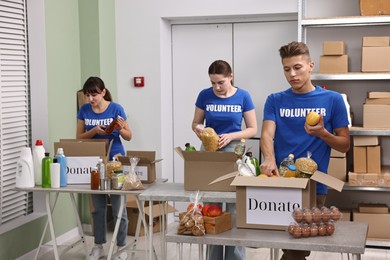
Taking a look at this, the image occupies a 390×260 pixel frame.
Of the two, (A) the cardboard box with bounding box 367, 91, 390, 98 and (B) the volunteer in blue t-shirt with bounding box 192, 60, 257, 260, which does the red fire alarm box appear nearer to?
(B) the volunteer in blue t-shirt with bounding box 192, 60, 257, 260

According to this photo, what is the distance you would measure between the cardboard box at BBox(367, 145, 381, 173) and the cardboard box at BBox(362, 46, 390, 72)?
2.17ft

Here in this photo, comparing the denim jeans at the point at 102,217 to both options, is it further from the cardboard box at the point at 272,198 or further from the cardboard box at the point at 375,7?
the cardboard box at the point at 375,7

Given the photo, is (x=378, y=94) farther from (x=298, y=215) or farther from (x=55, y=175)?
(x=298, y=215)

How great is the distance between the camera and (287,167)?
3092 millimetres

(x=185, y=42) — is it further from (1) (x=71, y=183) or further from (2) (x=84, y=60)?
(1) (x=71, y=183)

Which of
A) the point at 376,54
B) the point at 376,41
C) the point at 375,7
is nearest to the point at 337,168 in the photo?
the point at 376,54

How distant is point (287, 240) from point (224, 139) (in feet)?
5.26

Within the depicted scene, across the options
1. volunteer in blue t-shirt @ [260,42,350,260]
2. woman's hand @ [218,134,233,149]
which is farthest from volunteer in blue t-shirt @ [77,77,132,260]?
volunteer in blue t-shirt @ [260,42,350,260]

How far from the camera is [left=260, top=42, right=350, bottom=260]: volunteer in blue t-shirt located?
326cm

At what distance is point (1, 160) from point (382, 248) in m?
3.24

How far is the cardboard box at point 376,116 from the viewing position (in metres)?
5.39

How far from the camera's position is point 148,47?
20.6ft

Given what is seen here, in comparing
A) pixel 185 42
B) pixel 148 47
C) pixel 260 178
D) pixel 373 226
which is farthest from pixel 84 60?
pixel 260 178

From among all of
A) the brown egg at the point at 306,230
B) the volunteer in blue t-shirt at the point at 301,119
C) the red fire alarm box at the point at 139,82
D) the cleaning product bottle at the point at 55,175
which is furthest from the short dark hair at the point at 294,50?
the red fire alarm box at the point at 139,82
